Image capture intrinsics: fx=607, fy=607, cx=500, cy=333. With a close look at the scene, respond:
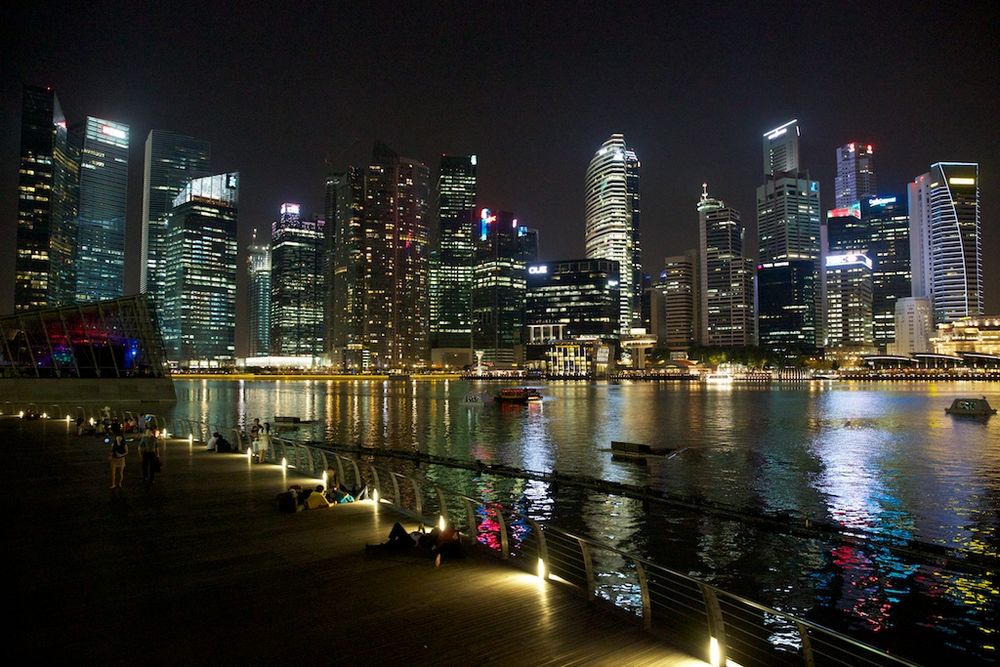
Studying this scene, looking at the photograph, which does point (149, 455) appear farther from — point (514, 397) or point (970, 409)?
point (970, 409)

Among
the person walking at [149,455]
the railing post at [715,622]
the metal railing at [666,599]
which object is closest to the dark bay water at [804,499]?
the metal railing at [666,599]

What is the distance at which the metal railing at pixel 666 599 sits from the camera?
24.6 feet

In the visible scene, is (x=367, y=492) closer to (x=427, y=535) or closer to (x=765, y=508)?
(x=427, y=535)

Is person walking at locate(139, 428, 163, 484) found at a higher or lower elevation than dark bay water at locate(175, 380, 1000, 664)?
higher

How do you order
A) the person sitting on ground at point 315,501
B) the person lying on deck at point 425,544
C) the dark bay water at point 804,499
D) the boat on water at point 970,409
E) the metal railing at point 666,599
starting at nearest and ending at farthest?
the metal railing at point 666,599
the person lying on deck at point 425,544
the person sitting on ground at point 315,501
the dark bay water at point 804,499
the boat on water at point 970,409

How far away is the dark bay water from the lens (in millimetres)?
16562

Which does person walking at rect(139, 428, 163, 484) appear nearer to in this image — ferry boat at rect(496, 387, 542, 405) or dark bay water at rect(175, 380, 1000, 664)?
dark bay water at rect(175, 380, 1000, 664)

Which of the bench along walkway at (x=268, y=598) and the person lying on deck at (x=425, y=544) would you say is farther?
the person lying on deck at (x=425, y=544)

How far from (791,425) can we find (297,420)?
5542 centimetres

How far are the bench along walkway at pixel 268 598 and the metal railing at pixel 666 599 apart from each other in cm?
43

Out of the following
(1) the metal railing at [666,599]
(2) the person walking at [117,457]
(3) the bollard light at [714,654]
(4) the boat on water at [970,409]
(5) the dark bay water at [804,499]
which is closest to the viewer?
(3) the bollard light at [714,654]

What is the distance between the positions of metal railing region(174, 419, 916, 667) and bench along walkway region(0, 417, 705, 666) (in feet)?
1.41

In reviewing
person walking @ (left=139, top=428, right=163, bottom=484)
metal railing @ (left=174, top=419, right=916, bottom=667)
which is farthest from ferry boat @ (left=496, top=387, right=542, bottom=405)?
person walking @ (left=139, top=428, right=163, bottom=484)

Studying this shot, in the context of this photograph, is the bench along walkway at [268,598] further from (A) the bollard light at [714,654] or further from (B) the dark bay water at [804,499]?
(B) the dark bay water at [804,499]
